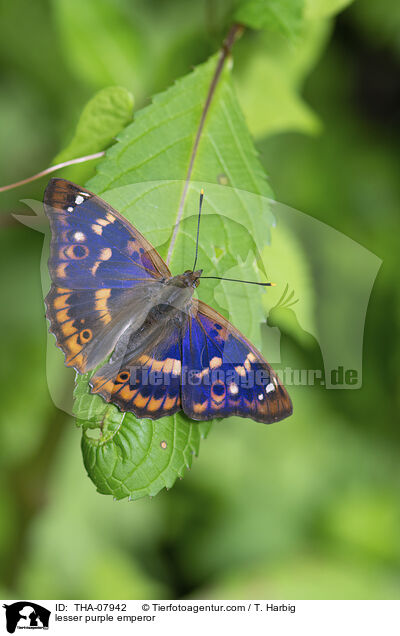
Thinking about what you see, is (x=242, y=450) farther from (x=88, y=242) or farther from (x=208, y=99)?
(x=208, y=99)

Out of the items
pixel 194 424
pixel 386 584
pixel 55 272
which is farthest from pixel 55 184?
pixel 386 584

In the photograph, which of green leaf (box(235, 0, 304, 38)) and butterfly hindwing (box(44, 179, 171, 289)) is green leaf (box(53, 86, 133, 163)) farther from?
green leaf (box(235, 0, 304, 38))

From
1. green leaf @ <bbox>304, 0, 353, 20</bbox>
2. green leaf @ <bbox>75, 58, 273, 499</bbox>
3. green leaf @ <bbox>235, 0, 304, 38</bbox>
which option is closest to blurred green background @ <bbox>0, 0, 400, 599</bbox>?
green leaf @ <bbox>304, 0, 353, 20</bbox>

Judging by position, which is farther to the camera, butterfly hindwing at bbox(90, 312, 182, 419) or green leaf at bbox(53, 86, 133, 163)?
green leaf at bbox(53, 86, 133, 163)

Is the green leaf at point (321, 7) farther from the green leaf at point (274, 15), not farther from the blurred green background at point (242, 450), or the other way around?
the blurred green background at point (242, 450)

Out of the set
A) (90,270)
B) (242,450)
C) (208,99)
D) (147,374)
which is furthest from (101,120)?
(242,450)
